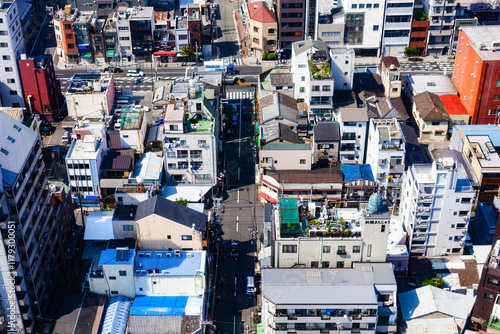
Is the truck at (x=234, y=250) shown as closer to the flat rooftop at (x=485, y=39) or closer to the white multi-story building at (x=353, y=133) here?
the white multi-story building at (x=353, y=133)

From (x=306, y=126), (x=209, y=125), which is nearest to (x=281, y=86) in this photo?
(x=306, y=126)

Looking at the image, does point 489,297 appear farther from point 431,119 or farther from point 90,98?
point 90,98

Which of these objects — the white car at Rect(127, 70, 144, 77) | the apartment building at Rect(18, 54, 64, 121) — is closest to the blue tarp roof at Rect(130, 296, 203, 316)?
the apartment building at Rect(18, 54, 64, 121)

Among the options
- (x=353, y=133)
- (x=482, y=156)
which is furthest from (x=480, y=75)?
(x=353, y=133)

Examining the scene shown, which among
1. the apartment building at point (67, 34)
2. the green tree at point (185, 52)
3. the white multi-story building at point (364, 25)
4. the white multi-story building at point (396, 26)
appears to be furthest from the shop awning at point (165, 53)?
the white multi-story building at point (396, 26)

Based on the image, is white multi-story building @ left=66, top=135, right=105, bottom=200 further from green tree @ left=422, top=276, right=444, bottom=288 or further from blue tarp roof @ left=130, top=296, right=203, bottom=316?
green tree @ left=422, top=276, right=444, bottom=288

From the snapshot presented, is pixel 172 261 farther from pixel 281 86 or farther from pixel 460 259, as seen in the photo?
pixel 281 86
